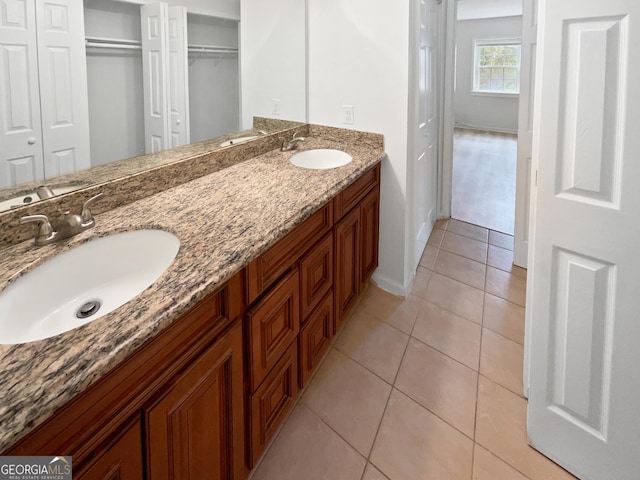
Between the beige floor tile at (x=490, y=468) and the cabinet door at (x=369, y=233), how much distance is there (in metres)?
1.06

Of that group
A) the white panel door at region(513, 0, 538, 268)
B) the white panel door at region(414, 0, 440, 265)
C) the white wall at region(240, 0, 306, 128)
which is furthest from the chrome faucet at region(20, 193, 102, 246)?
the white panel door at region(513, 0, 538, 268)

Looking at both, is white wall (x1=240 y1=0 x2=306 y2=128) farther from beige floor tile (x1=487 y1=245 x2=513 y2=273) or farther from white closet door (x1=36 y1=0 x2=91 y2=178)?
beige floor tile (x1=487 y1=245 x2=513 y2=273)

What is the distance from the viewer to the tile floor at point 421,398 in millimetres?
1431

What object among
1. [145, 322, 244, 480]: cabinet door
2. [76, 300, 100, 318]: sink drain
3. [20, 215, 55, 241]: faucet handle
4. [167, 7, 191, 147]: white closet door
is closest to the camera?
[145, 322, 244, 480]: cabinet door

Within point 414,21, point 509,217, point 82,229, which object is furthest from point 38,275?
point 509,217

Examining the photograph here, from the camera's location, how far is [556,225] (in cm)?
127

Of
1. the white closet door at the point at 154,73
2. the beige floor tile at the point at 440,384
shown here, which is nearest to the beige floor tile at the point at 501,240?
the beige floor tile at the point at 440,384

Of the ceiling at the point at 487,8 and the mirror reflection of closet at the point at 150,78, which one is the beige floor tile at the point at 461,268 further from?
the ceiling at the point at 487,8

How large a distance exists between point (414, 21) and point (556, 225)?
145 cm

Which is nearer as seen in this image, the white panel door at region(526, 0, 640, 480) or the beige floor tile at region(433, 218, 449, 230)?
the white panel door at region(526, 0, 640, 480)

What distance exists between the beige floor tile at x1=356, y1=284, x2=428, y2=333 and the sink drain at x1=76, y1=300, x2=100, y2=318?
1605mm

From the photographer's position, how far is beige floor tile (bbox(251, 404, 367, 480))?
1404mm

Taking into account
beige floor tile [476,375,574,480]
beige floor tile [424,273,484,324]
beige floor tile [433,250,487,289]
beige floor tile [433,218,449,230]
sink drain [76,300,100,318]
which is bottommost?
beige floor tile [476,375,574,480]

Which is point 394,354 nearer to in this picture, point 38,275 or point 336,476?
point 336,476
